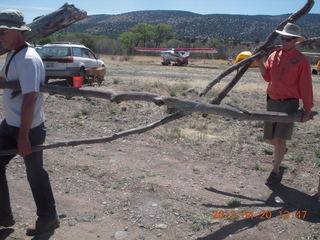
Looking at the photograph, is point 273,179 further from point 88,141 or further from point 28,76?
point 28,76

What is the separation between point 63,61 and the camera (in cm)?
1407

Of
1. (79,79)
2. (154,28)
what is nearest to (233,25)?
(154,28)

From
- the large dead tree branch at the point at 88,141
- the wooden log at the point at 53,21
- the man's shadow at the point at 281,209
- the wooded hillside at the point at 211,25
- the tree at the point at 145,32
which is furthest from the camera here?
the wooded hillside at the point at 211,25

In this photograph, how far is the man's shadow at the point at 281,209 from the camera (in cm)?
359

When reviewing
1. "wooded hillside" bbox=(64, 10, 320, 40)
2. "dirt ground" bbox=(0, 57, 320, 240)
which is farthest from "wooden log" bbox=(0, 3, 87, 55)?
"wooded hillside" bbox=(64, 10, 320, 40)

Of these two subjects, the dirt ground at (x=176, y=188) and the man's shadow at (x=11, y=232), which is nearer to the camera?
the man's shadow at (x=11, y=232)

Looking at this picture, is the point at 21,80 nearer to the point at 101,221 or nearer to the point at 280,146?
the point at 101,221

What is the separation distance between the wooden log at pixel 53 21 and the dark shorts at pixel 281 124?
257 centimetres

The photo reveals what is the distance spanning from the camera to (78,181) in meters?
4.64

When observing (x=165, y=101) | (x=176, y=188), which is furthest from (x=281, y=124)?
→ (x=165, y=101)

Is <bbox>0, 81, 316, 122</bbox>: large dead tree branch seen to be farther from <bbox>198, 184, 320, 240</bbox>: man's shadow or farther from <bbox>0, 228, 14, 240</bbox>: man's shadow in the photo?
<bbox>0, 228, 14, 240</bbox>: man's shadow

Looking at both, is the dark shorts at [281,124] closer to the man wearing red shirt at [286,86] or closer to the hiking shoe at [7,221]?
the man wearing red shirt at [286,86]

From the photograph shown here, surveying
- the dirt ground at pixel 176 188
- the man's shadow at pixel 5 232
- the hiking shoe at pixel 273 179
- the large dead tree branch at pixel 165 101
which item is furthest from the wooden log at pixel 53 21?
the hiking shoe at pixel 273 179

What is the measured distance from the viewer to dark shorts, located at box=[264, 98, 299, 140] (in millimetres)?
4324
